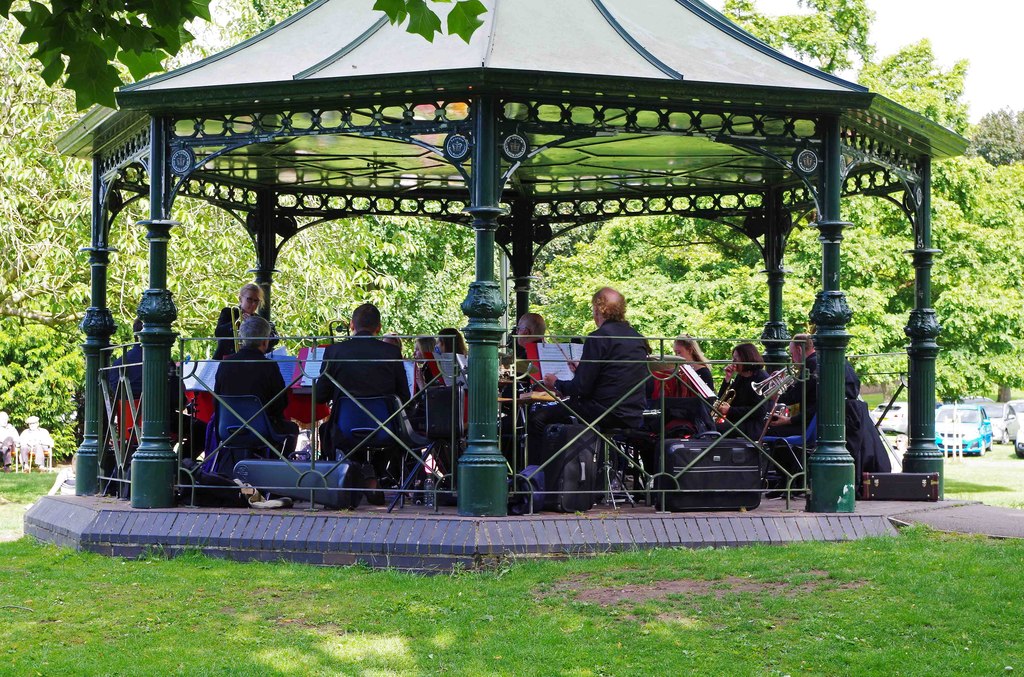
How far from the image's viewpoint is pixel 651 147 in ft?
41.9

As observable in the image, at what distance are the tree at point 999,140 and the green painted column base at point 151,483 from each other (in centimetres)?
5478

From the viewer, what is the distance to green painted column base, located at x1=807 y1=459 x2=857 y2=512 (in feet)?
34.4

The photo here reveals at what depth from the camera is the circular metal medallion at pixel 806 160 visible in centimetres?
1078

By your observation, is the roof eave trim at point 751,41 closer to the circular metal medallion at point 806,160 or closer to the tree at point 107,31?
the circular metal medallion at point 806,160

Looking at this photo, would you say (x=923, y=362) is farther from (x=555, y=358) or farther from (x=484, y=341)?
(x=484, y=341)

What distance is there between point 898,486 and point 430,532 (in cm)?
454

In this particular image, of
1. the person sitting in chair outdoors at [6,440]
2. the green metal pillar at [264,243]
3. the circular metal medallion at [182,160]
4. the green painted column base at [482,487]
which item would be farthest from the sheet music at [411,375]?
the person sitting in chair outdoors at [6,440]

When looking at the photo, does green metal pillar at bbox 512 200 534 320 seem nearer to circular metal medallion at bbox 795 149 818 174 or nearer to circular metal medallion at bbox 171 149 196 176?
circular metal medallion at bbox 795 149 818 174

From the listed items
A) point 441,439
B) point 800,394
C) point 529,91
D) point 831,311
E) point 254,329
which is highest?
point 529,91

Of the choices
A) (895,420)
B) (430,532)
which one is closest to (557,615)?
(430,532)

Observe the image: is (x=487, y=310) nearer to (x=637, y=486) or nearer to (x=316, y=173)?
(x=637, y=486)

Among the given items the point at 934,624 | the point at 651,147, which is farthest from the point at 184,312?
the point at 934,624

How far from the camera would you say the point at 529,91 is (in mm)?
9984

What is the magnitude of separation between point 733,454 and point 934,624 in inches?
125
